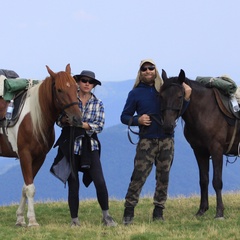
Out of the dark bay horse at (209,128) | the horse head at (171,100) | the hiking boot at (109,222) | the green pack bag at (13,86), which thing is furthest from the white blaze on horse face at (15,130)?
the dark bay horse at (209,128)

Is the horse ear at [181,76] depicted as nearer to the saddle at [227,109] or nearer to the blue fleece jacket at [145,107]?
the blue fleece jacket at [145,107]

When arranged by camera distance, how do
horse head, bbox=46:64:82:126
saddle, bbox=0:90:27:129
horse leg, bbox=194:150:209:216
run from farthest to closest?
1. horse leg, bbox=194:150:209:216
2. saddle, bbox=0:90:27:129
3. horse head, bbox=46:64:82:126

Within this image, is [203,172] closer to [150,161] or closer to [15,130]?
[150,161]

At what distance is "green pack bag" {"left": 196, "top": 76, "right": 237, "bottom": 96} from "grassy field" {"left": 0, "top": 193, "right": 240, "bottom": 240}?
214 centimetres

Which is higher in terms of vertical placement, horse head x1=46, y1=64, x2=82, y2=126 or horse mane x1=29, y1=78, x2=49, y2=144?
horse head x1=46, y1=64, x2=82, y2=126

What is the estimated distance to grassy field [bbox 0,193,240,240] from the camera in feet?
29.9

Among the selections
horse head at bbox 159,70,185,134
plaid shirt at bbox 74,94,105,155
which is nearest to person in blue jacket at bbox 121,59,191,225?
horse head at bbox 159,70,185,134

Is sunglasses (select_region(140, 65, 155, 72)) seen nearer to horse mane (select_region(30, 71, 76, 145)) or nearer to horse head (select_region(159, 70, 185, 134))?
horse head (select_region(159, 70, 185, 134))

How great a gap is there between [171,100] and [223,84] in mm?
1446

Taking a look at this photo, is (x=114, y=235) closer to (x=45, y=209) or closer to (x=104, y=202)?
(x=104, y=202)

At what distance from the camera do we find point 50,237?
9172 mm

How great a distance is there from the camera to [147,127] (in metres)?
10.0

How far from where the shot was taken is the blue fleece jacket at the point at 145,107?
9.97 metres

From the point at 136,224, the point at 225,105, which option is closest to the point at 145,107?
the point at 225,105
